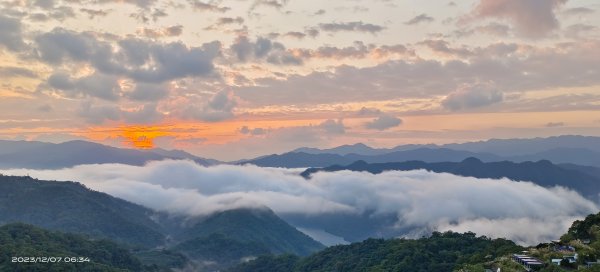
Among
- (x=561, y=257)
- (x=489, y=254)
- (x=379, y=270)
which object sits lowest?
(x=379, y=270)

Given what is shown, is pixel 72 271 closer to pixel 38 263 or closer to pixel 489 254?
pixel 38 263

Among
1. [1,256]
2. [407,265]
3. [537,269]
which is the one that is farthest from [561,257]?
[1,256]

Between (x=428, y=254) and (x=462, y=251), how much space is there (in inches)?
538

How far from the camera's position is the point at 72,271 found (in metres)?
193

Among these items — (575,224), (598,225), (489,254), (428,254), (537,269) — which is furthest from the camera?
(428,254)

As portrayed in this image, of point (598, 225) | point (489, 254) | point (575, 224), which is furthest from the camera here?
point (489, 254)

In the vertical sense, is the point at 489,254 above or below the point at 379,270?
above

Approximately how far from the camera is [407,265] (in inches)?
7564

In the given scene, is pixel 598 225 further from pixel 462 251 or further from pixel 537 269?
pixel 462 251

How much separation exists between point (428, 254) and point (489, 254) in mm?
53561

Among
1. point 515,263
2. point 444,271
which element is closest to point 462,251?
point 444,271

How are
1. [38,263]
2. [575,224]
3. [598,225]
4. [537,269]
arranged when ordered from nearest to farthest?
[537,269]
[598,225]
[575,224]
[38,263]

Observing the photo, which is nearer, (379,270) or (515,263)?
(515,263)

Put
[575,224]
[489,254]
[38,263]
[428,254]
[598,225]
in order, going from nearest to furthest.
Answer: [598,225] → [575,224] → [489,254] → [38,263] → [428,254]
